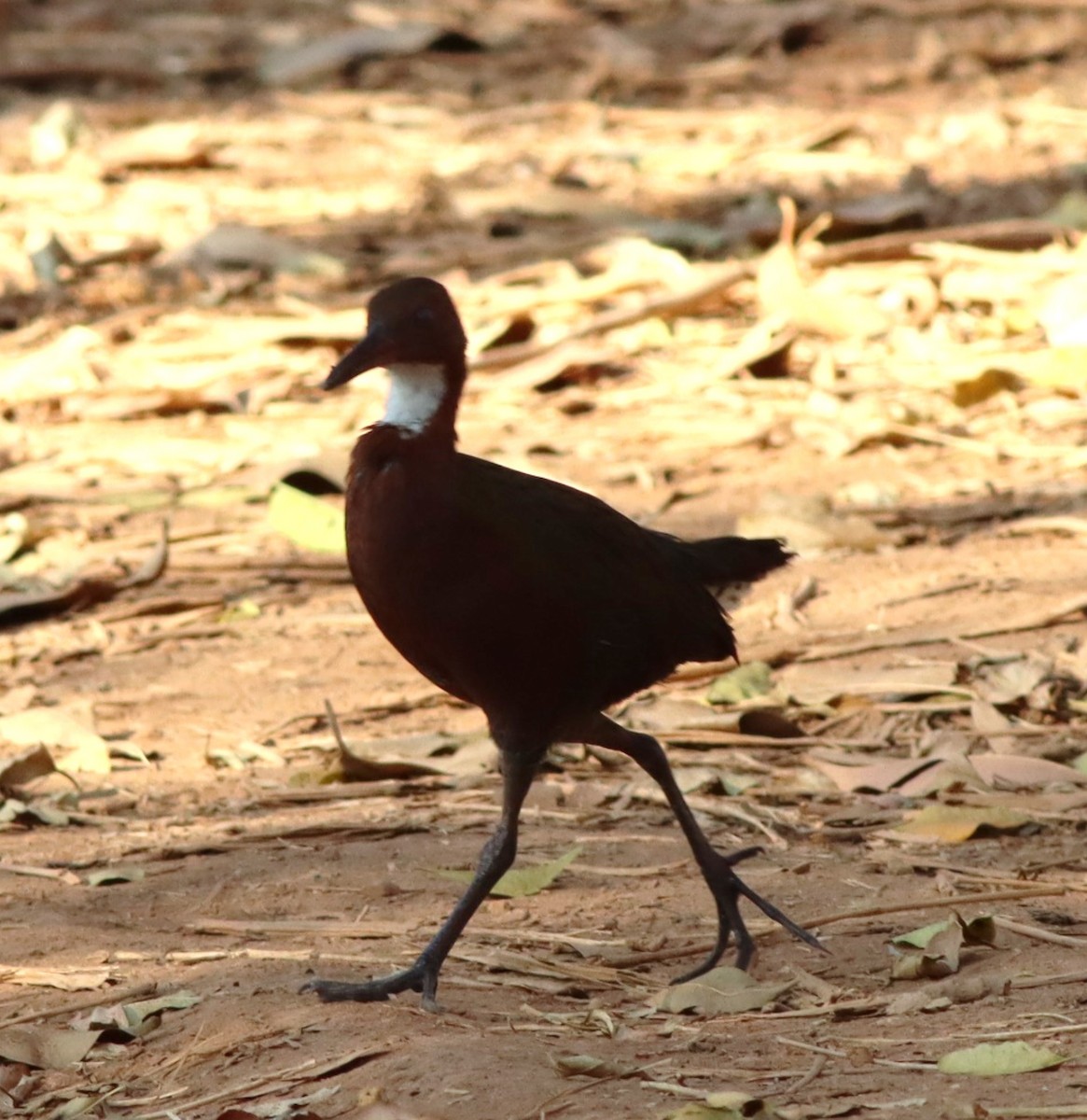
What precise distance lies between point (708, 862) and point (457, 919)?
1.84 ft

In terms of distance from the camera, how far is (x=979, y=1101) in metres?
3.28

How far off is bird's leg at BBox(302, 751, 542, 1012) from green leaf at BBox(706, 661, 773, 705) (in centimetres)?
166

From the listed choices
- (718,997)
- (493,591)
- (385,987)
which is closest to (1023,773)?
(718,997)

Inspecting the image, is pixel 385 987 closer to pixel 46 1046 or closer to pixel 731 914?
pixel 46 1046

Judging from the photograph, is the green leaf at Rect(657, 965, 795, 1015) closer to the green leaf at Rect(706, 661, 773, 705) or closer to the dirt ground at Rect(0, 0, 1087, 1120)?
the dirt ground at Rect(0, 0, 1087, 1120)

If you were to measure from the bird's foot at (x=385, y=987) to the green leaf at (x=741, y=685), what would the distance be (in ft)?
6.30

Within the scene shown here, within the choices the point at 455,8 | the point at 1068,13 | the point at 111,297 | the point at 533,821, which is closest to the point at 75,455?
the point at 111,297

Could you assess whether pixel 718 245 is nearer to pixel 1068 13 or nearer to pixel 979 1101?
pixel 1068 13

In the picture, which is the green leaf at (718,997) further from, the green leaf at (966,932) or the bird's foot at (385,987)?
the bird's foot at (385,987)

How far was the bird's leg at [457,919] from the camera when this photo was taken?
152 inches

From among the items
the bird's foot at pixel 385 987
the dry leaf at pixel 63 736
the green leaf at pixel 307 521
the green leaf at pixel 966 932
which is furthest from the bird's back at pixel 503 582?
the green leaf at pixel 307 521

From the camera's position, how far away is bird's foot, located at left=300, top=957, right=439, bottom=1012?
12.6ft

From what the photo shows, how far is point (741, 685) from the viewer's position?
573cm

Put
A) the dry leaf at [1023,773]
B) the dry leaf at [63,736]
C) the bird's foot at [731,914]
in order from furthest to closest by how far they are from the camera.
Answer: the dry leaf at [63,736] → the dry leaf at [1023,773] → the bird's foot at [731,914]
